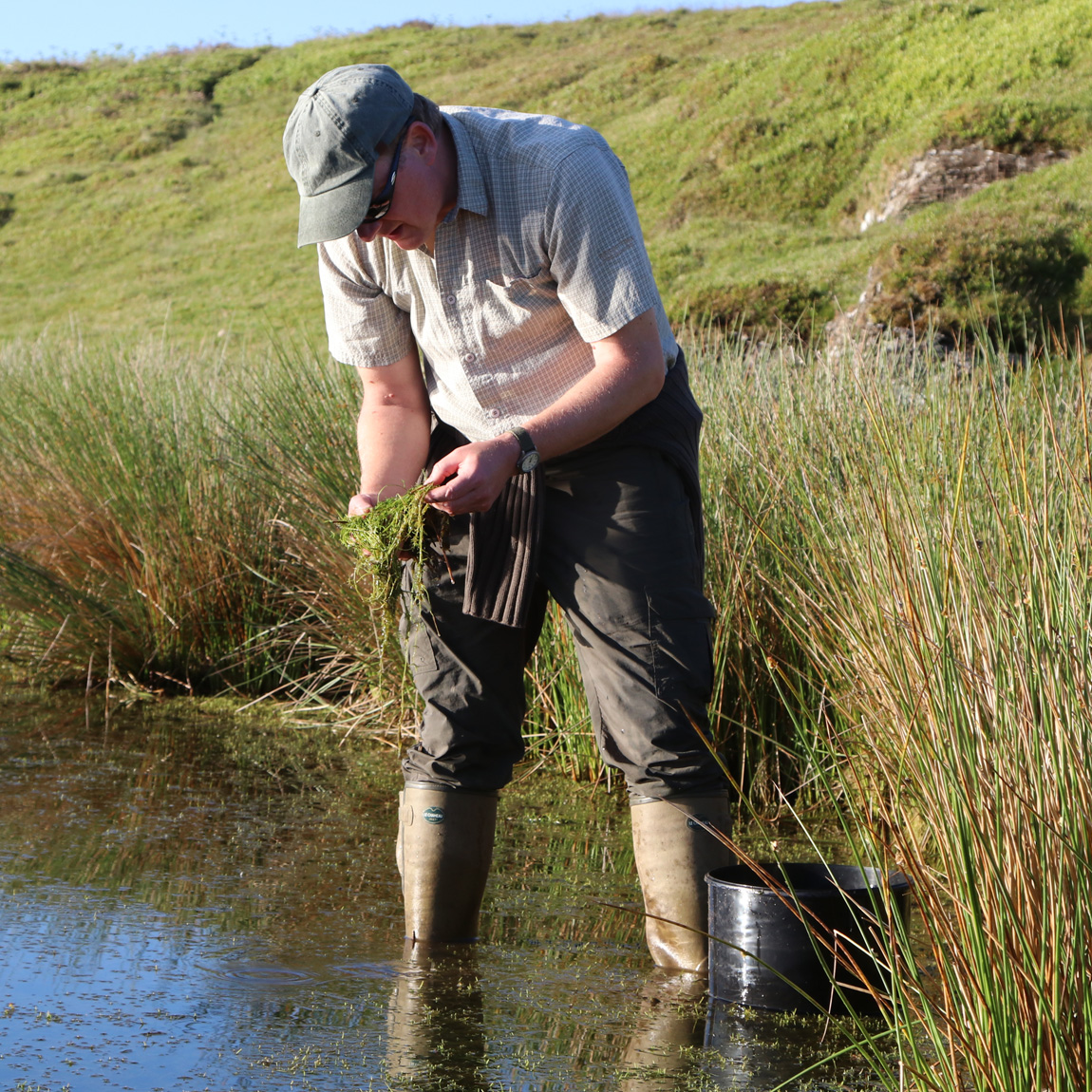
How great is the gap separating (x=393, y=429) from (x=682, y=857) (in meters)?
1.18

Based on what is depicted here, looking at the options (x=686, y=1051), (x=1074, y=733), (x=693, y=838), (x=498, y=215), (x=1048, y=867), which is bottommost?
(x=686, y=1051)

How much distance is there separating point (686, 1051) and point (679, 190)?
2092 centimetres

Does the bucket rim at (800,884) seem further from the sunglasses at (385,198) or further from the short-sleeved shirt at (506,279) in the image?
the sunglasses at (385,198)

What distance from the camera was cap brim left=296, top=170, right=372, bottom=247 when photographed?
242 centimetres

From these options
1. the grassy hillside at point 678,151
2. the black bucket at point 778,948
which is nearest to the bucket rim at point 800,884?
the black bucket at point 778,948

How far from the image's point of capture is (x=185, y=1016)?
245cm

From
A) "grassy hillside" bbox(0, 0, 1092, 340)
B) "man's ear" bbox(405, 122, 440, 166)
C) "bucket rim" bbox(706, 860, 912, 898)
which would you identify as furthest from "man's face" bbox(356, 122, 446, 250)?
"grassy hillside" bbox(0, 0, 1092, 340)

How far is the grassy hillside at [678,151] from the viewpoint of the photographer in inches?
526

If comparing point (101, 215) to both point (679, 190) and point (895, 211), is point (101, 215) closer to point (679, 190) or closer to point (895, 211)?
point (679, 190)

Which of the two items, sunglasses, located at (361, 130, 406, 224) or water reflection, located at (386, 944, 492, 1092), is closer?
water reflection, located at (386, 944, 492, 1092)

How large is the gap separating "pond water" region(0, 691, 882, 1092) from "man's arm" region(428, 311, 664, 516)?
0.91m

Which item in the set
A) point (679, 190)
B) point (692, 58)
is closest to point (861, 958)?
point (679, 190)

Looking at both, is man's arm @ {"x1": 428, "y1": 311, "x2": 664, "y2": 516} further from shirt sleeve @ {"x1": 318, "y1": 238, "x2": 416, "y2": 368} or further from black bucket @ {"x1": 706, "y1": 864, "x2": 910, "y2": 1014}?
black bucket @ {"x1": 706, "y1": 864, "x2": 910, "y2": 1014}

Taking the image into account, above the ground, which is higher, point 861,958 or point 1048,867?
point 1048,867
